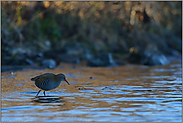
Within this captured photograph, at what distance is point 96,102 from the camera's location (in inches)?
343

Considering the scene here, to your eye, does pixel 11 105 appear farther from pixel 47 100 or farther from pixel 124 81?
pixel 124 81

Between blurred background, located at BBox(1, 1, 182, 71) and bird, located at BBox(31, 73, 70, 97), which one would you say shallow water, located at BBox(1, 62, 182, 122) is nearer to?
bird, located at BBox(31, 73, 70, 97)

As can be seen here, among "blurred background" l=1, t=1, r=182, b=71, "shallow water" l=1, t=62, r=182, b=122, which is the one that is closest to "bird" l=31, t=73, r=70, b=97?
"shallow water" l=1, t=62, r=182, b=122

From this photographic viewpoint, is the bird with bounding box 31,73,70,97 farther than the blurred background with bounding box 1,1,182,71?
No

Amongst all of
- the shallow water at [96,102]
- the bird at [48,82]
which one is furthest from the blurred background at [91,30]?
the bird at [48,82]

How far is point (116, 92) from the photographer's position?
10.4 meters

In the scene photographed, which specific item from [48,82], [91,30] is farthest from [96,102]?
Answer: [91,30]

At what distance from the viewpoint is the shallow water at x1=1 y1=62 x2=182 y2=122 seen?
7.14m

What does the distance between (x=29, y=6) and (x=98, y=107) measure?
18482 mm

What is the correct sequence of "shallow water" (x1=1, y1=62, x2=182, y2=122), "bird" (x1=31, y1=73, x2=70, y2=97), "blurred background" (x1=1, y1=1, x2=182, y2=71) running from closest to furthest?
"shallow water" (x1=1, y1=62, x2=182, y2=122)
"bird" (x1=31, y1=73, x2=70, y2=97)
"blurred background" (x1=1, y1=1, x2=182, y2=71)

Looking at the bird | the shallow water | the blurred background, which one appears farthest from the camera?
the blurred background

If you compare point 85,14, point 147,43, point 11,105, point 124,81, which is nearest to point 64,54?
point 85,14

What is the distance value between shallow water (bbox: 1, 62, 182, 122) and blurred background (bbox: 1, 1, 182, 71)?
10.7 metres

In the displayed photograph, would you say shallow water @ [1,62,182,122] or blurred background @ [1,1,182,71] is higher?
blurred background @ [1,1,182,71]
